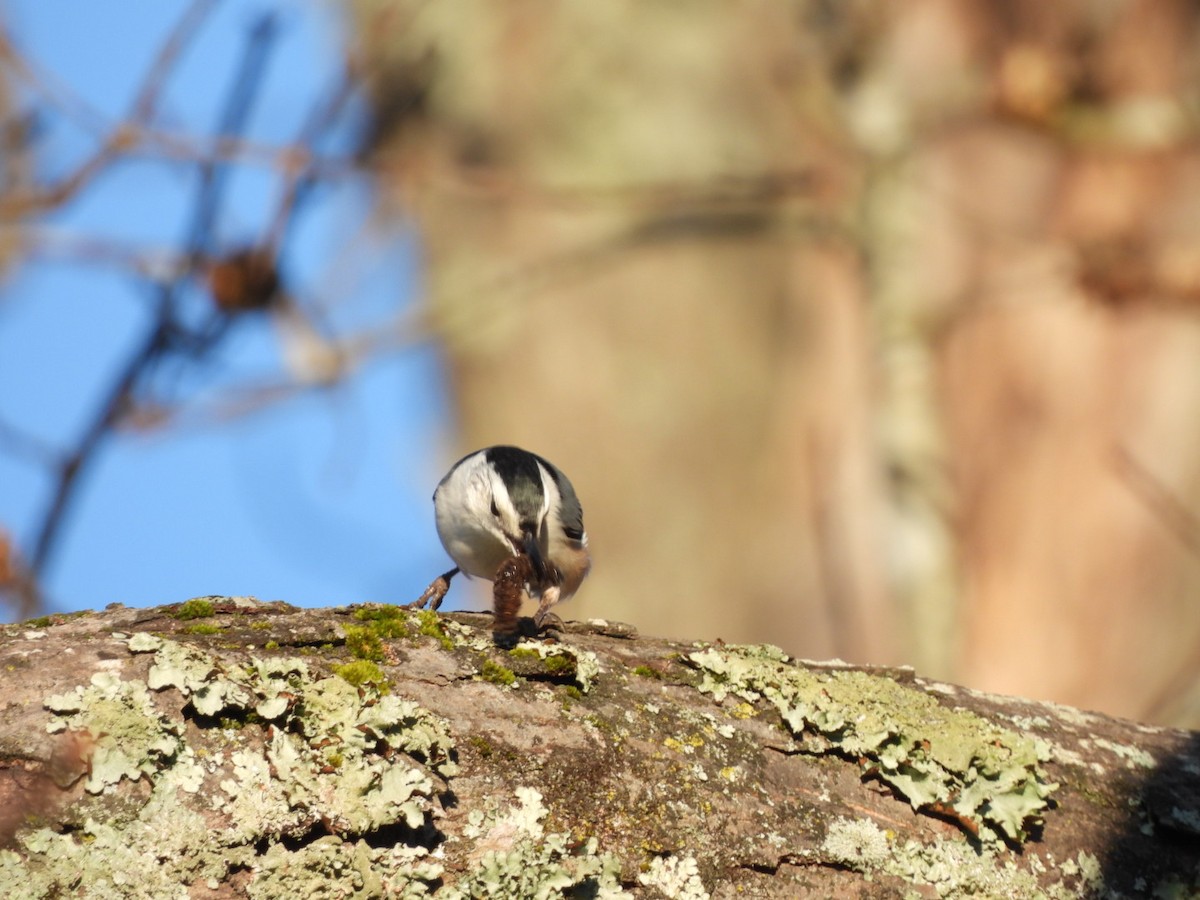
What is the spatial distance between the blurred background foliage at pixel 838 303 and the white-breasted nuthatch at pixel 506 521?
4.15 feet

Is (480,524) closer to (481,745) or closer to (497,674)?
(497,674)

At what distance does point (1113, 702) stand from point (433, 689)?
3.57 meters

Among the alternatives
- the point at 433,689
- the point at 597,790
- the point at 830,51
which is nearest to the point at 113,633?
the point at 433,689

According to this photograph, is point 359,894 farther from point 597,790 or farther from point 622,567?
point 622,567

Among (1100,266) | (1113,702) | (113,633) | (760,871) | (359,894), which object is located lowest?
(359,894)

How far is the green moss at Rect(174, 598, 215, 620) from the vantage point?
5.62ft

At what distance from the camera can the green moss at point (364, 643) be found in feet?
5.57

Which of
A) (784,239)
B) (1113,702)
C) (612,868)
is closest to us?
(612,868)

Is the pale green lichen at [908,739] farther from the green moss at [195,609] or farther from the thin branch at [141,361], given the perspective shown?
the thin branch at [141,361]

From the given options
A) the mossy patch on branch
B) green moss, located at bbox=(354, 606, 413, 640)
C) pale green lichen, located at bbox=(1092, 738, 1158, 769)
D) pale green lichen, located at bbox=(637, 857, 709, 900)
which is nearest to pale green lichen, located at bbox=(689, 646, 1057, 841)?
pale green lichen, located at bbox=(1092, 738, 1158, 769)

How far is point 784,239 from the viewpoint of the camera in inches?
190

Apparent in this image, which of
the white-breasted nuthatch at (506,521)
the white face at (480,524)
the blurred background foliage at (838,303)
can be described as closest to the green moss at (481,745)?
the white-breasted nuthatch at (506,521)

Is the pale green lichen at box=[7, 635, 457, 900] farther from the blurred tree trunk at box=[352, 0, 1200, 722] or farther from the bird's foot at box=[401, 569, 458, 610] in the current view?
the blurred tree trunk at box=[352, 0, 1200, 722]

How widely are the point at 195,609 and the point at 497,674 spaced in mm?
424
